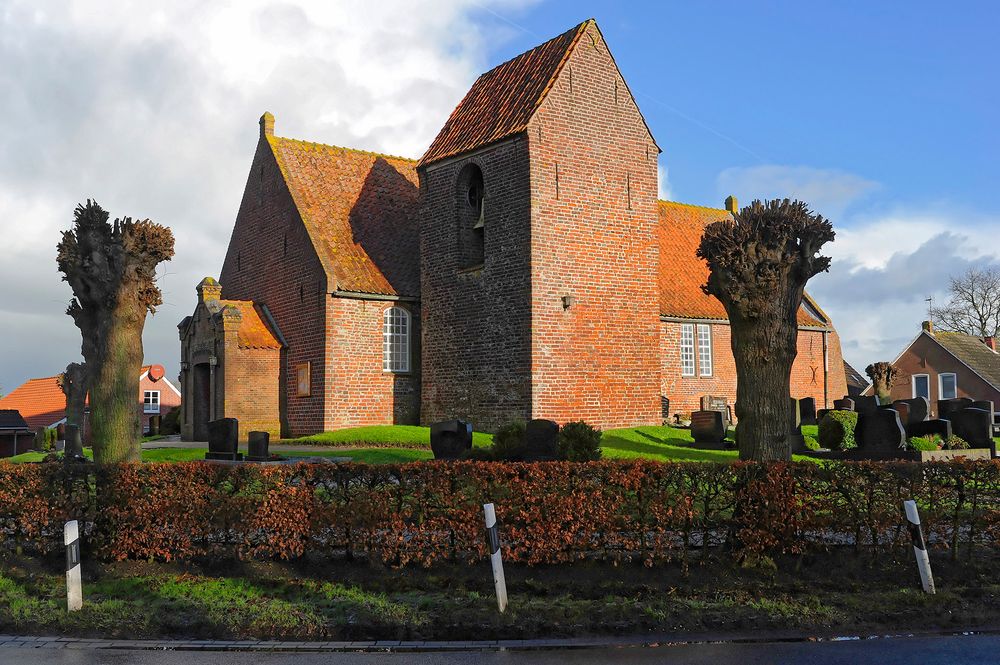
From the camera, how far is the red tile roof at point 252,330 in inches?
Result: 1214

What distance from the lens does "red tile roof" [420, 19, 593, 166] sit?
88.6 feet

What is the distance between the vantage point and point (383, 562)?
10.0 metres

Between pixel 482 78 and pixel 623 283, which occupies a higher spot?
pixel 482 78

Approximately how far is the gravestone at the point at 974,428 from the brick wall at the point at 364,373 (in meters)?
16.0

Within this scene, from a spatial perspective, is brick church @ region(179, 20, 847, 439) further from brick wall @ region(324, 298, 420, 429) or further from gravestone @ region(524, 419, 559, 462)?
gravestone @ region(524, 419, 559, 462)

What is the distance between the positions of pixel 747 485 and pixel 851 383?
59.8 metres

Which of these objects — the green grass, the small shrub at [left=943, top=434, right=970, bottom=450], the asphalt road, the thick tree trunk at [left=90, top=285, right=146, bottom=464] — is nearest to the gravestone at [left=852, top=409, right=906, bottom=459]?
the small shrub at [left=943, top=434, right=970, bottom=450]

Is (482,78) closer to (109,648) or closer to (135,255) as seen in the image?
(135,255)

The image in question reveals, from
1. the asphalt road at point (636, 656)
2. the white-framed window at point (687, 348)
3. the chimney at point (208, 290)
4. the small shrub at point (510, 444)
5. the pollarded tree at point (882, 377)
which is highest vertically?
the chimney at point (208, 290)

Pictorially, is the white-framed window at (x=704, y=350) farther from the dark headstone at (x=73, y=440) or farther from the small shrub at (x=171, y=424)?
the dark headstone at (x=73, y=440)

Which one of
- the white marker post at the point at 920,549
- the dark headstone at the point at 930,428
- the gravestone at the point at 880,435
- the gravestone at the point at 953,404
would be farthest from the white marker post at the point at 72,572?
the gravestone at the point at 953,404

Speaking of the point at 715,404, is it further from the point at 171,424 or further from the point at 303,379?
the point at 171,424

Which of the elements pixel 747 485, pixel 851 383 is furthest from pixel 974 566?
pixel 851 383

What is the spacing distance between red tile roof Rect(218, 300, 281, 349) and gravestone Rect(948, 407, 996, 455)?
20.7m
